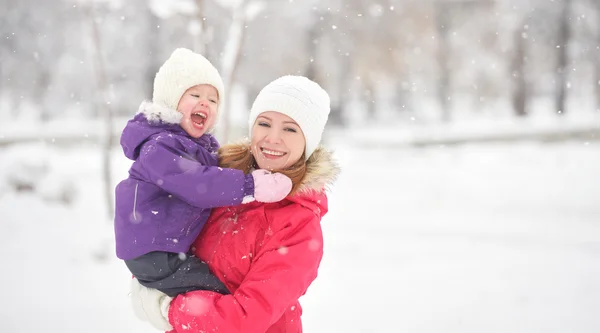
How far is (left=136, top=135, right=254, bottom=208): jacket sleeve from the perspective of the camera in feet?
7.12

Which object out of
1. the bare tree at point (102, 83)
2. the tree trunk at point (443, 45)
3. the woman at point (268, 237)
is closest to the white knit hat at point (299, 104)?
the woman at point (268, 237)

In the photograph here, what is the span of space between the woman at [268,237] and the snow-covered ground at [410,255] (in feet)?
11.6

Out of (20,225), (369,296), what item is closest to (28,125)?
(20,225)

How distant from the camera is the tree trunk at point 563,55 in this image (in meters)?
22.2

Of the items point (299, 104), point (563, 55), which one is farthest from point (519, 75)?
point (299, 104)

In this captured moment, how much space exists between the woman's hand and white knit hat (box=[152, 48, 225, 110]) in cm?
93

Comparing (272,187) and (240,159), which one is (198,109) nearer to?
(240,159)

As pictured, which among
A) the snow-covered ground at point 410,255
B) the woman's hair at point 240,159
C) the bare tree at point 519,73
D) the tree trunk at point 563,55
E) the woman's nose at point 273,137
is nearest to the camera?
the woman's nose at point 273,137

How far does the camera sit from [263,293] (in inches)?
79.0

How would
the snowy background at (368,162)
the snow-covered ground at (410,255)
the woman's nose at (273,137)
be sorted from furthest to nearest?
the snowy background at (368,162) < the snow-covered ground at (410,255) < the woman's nose at (273,137)

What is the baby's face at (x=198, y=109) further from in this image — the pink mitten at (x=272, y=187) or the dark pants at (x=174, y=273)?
the dark pants at (x=174, y=273)

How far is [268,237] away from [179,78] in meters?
0.98

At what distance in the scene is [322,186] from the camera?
7.38 ft

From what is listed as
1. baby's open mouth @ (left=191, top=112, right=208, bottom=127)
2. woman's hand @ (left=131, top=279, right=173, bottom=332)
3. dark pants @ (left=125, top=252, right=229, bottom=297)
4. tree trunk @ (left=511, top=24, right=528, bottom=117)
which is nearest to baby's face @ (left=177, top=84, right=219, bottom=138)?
baby's open mouth @ (left=191, top=112, right=208, bottom=127)
